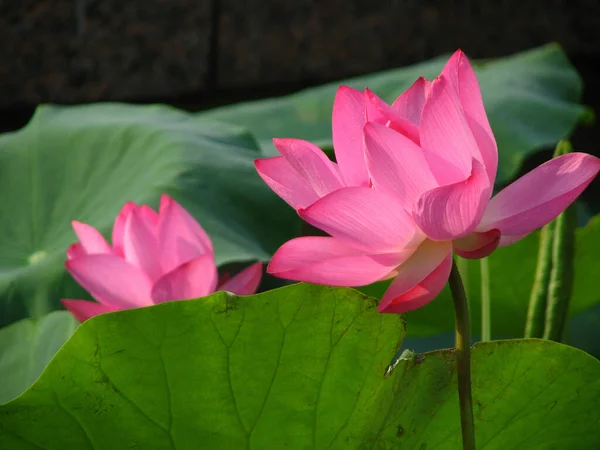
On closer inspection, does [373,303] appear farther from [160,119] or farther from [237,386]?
[160,119]

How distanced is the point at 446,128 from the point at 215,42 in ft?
6.43

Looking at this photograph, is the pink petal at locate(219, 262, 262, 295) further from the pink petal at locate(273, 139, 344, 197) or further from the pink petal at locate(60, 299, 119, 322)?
the pink petal at locate(273, 139, 344, 197)

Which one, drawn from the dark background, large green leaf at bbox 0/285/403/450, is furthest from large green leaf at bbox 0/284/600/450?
the dark background

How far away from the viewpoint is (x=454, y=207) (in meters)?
0.35

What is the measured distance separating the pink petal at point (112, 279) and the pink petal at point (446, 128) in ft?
0.83

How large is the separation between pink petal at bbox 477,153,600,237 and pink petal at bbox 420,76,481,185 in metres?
0.03

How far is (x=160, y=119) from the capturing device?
1.12m

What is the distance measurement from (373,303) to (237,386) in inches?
3.0

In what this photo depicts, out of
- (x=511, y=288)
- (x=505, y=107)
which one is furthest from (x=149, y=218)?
(x=505, y=107)

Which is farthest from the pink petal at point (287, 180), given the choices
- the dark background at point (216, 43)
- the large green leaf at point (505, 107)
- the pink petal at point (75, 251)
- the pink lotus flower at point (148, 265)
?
the dark background at point (216, 43)

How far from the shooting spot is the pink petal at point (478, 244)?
36cm

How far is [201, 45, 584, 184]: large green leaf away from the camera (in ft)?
4.16

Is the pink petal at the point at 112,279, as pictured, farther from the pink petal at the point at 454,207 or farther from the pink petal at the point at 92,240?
the pink petal at the point at 454,207

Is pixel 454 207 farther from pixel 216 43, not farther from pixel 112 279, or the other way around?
pixel 216 43
